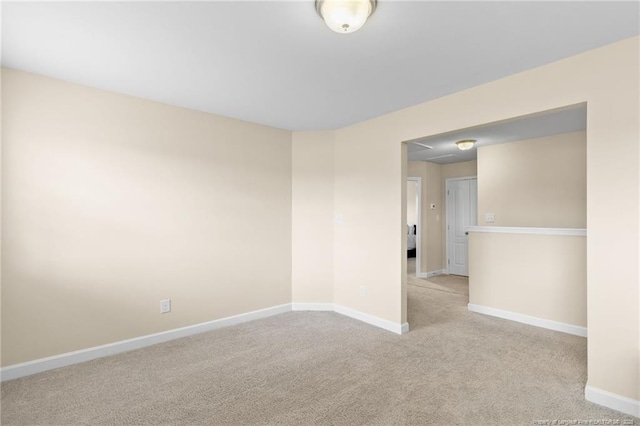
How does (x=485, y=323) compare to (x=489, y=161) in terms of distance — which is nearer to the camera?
(x=485, y=323)

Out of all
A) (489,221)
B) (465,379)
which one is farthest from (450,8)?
(489,221)

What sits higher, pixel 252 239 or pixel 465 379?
pixel 252 239

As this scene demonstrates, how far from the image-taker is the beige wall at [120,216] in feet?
8.35

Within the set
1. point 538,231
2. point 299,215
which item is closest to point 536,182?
point 538,231

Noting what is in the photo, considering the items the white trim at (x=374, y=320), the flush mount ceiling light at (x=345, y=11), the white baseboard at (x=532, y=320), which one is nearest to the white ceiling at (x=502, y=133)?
the flush mount ceiling light at (x=345, y=11)

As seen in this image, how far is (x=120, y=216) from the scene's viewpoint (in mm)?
2992

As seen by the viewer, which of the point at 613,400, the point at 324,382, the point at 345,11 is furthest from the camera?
the point at 324,382

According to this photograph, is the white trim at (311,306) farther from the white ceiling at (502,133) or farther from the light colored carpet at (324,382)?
the white ceiling at (502,133)

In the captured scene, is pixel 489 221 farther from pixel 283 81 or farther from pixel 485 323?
pixel 283 81

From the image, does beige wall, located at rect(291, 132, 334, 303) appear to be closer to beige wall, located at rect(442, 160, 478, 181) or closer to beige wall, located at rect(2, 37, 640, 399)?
beige wall, located at rect(2, 37, 640, 399)

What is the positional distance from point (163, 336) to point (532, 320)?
4.18m

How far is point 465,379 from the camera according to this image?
2.47 metres

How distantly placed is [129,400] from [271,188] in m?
2.62

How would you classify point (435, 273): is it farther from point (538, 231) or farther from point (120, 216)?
point (120, 216)
